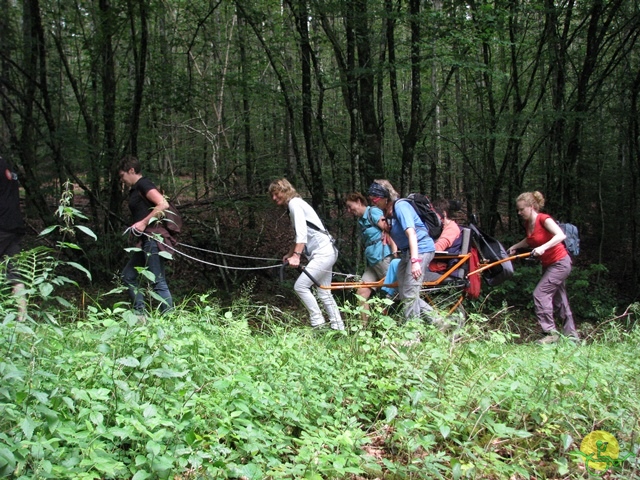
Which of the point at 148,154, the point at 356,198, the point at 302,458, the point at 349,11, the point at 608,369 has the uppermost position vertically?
the point at 349,11

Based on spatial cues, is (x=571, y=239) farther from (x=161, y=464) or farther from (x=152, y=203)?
(x=161, y=464)

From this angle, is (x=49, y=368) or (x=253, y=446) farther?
(x=49, y=368)

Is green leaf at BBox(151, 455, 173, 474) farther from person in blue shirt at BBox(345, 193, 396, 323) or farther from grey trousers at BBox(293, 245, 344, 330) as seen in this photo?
person in blue shirt at BBox(345, 193, 396, 323)

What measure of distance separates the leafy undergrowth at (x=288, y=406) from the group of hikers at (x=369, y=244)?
4.18ft

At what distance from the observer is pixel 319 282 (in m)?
5.92

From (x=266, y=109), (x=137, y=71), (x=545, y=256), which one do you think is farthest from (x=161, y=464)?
(x=266, y=109)

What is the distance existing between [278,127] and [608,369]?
14032mm

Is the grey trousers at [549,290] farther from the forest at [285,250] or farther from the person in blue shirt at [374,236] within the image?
the person in blue shirt at [374,236]

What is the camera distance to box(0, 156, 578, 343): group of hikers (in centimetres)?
525

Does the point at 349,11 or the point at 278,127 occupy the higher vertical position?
the point at 349,11

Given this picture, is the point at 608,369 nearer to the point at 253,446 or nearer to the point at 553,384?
the point at 553,384

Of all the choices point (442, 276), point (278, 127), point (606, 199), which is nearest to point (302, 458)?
point (442, 276)

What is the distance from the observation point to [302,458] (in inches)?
95.8

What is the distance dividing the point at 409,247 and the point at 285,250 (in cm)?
676
